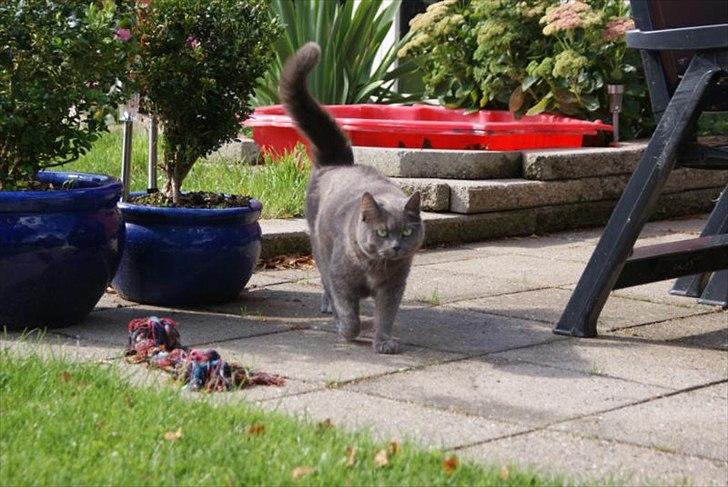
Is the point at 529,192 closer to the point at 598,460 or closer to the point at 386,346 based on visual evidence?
the point at 386,346

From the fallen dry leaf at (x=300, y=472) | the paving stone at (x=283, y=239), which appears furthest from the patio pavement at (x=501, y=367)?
the fallen dry leaf at (x=300, y=472)

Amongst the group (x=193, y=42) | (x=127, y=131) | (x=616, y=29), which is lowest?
(x=127, y=131)

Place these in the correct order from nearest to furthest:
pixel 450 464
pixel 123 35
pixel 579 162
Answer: pixel 450 464 → pixel 123 35 → pixel 579 162

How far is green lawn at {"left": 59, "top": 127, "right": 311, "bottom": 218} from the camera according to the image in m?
7.02

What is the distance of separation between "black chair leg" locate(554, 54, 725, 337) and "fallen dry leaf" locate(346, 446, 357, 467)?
1.92m

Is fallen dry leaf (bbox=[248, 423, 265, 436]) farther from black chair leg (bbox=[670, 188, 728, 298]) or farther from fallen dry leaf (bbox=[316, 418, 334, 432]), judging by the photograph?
black chair leg (bbox=[670, 188, 728, 298])

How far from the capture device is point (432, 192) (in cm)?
725

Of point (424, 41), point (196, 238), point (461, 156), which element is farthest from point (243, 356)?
point (424, 41)

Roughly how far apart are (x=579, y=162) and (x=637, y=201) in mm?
2980

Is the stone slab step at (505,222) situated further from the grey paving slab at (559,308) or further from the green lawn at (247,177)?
the grey paving slab at (559,308)

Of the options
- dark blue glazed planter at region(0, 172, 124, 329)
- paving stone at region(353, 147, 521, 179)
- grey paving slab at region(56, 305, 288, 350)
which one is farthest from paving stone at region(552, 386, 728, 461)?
paving stone at region(353, 147, 521, 179)

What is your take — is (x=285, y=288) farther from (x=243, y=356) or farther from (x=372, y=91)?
(x=372, y=91)

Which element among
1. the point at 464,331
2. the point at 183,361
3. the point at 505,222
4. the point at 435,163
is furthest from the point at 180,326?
the point at 505,222

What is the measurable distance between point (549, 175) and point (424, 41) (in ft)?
6.01
